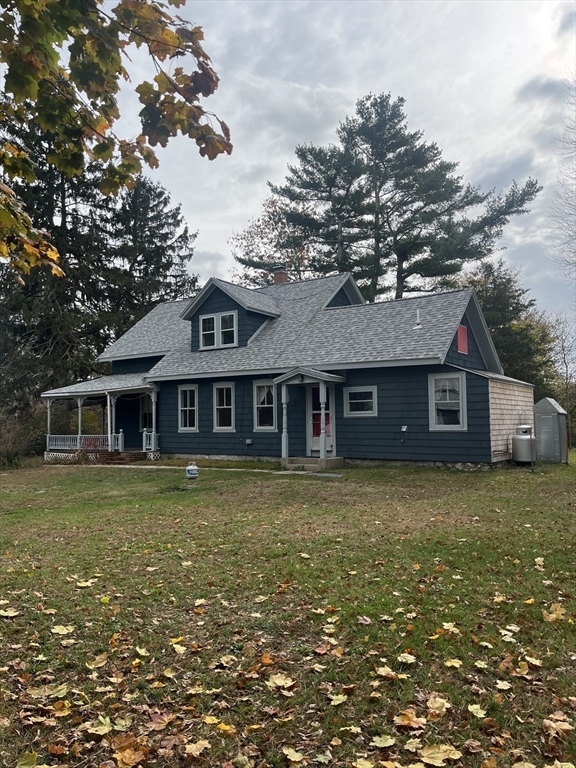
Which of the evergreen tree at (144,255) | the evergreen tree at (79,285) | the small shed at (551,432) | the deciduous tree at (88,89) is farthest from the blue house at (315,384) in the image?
the evergreen tree at (144,255)

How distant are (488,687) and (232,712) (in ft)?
5.06

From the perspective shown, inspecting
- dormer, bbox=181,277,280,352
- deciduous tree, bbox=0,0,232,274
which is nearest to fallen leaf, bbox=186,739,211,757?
deciduous tree, bbox=0,0,232,274

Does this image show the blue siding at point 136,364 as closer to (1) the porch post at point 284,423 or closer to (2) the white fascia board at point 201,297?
(2) the white fascia board at point 201,297

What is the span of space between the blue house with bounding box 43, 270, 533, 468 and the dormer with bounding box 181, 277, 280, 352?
0.04 m

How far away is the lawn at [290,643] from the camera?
115 inches

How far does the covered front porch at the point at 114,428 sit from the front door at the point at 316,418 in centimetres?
668

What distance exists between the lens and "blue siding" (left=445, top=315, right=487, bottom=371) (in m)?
16.9

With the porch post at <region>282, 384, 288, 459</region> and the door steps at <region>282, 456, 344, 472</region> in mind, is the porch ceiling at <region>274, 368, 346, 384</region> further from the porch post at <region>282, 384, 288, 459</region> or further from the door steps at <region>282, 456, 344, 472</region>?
the door steps at <region>282, 456, 344, 472</region>

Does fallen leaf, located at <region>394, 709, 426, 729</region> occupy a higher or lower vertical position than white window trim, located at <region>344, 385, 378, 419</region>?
lower

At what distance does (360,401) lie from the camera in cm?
1733

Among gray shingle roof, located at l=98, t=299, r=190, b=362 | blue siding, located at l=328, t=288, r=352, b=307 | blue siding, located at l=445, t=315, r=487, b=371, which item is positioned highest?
blue siding, located at l=328, t=288, r=352, b=307

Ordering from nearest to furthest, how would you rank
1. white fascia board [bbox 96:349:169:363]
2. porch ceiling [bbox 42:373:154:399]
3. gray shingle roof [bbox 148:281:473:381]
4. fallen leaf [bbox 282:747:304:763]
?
1. fallen leaf [bbox 282:747:304:763]
2. gray shingle roof [bbox 148:281:473:381]
3. porch ceiling [bbox 42:373:154:399]
4. white fascia board [bbox 96:349:169:363]

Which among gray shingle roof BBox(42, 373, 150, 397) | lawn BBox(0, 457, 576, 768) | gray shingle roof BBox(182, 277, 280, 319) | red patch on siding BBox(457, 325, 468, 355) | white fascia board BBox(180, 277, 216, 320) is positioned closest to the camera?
lawn BBox(0, 457, 576, 768)

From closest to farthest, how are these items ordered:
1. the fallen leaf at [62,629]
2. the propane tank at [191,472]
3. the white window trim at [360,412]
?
the fallen leaf at [62,629] → the propane tank at [191,472] → the white window trim at [360,412]
